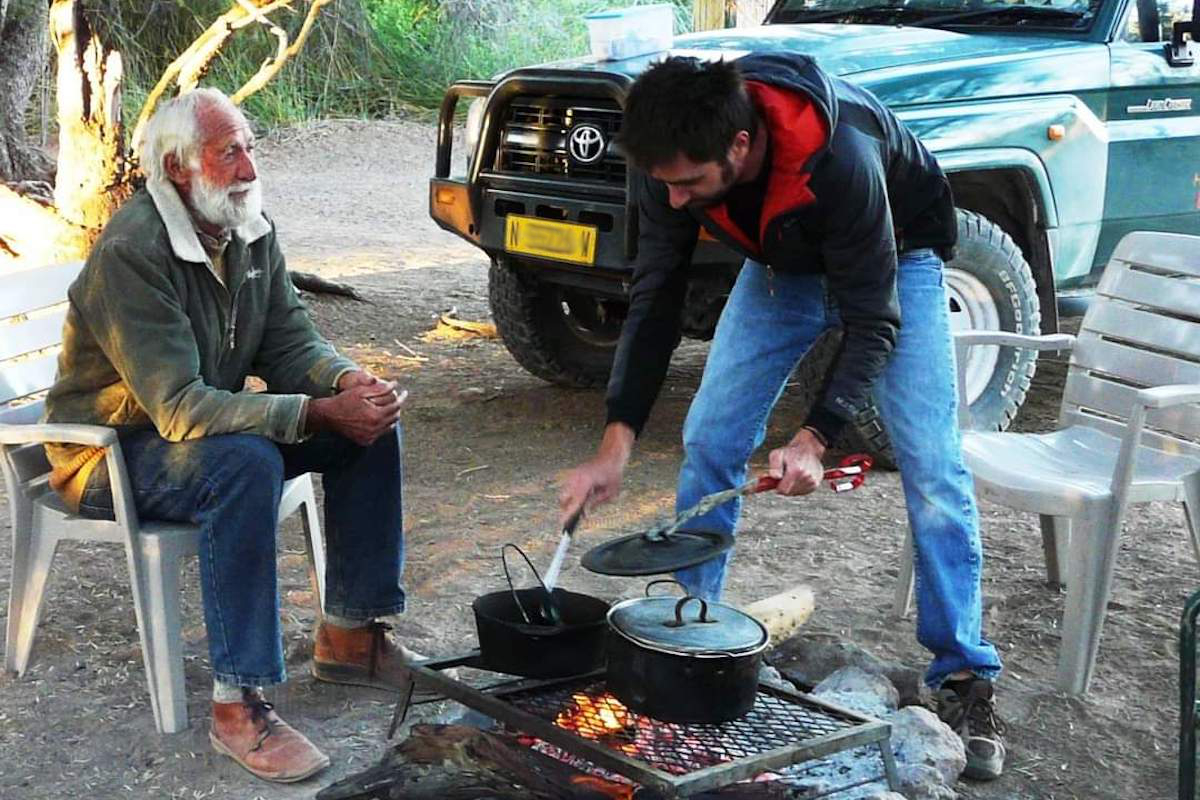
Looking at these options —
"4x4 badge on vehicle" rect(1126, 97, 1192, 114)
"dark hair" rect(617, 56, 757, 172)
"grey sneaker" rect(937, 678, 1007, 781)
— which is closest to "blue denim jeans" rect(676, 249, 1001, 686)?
"grey sneaker" rect(937, 678, 1007, 781)

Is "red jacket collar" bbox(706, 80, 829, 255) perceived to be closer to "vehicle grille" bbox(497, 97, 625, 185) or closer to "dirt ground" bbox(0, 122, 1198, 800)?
"dirt ground" bbox(0, 122, 1198, 800)

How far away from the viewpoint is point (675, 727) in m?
3.21

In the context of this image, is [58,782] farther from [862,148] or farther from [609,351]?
[609,351]

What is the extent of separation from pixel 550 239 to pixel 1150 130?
7.93ft

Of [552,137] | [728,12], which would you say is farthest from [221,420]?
[728,12]

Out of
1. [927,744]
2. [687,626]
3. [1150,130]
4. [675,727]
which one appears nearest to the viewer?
[687,626]

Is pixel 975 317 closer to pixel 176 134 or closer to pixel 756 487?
pixel 756 487

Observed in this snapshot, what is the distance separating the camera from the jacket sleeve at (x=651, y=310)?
3.60m

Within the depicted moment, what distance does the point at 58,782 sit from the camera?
11.7ft

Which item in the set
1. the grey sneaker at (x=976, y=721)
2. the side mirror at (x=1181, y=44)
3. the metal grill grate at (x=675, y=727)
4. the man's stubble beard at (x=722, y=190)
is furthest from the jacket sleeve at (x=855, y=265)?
the side mirror at (x=1181, y=44)

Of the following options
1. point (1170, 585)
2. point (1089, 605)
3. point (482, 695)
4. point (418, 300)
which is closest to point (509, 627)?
point (482, 695)

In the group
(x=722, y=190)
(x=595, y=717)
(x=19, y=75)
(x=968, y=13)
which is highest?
(x=968, y=13)

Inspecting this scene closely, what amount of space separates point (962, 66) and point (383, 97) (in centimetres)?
1088

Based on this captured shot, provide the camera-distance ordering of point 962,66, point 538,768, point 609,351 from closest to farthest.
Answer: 1. point 538,768
2. point 962,66
3. point 609,351
